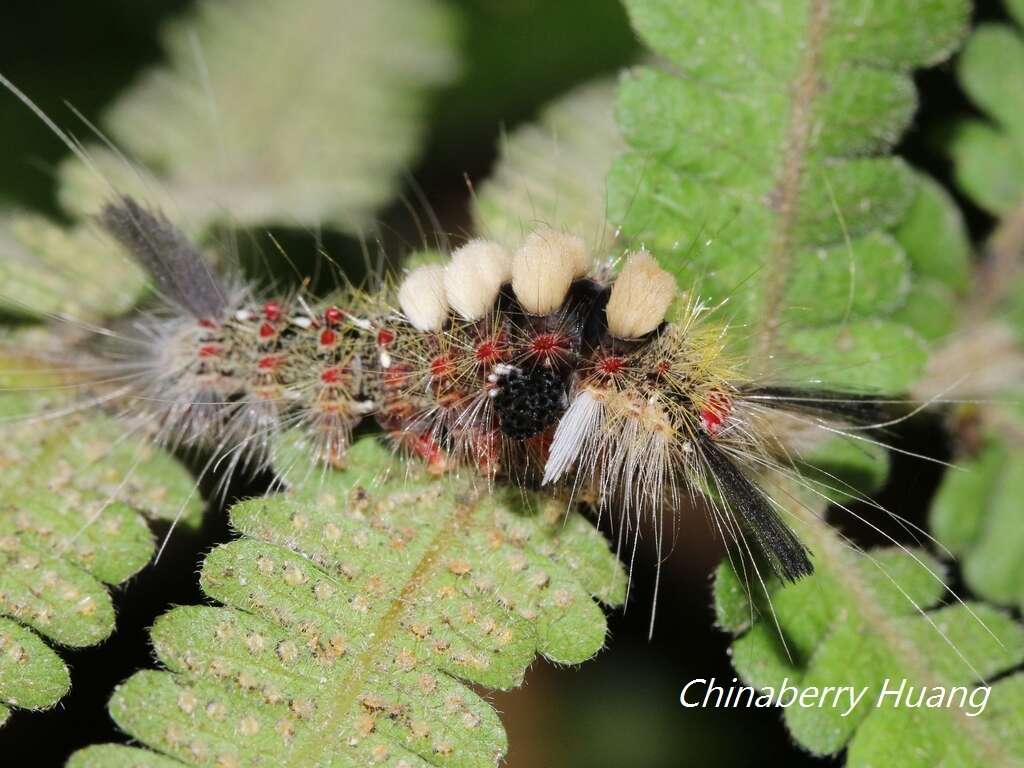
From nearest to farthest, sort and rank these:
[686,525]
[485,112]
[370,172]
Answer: [686,525]
[370,172]
[485,112]

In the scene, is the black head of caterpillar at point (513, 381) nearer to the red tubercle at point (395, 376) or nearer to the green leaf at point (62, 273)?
the red tubercle at point (395, 376)

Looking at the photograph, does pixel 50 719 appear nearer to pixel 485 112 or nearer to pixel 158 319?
pixel 158 319

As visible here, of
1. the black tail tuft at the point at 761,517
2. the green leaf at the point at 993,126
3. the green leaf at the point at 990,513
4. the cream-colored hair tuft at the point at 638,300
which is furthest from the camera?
the green leaf at the point at 993,126

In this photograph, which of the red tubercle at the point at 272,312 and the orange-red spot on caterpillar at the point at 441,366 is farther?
the red tubercle at the point at 272,312

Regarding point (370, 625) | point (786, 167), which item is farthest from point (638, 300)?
point (370, 625)

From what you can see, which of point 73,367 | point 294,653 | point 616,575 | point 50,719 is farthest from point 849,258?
point 50,719

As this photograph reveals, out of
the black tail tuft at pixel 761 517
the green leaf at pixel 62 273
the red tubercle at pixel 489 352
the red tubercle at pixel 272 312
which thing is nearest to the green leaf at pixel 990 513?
the black tail tuft at pixel 761 517

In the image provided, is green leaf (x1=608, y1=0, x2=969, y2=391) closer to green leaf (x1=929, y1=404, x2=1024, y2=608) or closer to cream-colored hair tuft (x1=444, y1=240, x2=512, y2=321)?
cream-colored hair tuft (x1=444, y1=240, x2=512, y2=321)
